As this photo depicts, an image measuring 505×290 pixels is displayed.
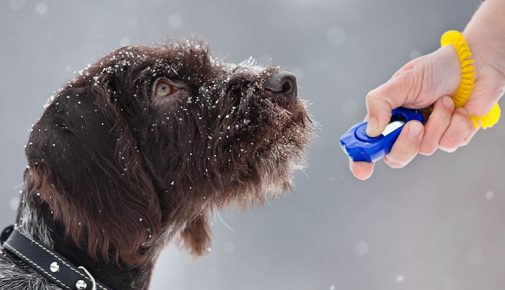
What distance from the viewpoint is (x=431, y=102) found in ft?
8.77

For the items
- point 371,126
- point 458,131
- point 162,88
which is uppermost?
point 162,88

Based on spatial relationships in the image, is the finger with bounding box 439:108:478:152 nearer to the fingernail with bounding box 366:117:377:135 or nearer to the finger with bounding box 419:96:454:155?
the finger with bounding box 419:96:454:155

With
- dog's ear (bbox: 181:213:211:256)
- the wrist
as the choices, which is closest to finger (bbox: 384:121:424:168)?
the wrist

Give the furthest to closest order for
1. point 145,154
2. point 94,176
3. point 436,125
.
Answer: point 145,154
point 94,176
point 436,125

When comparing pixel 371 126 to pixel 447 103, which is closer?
pixel 371 126

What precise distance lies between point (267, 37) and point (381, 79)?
7.88 feet

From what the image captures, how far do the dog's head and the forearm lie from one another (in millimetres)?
848

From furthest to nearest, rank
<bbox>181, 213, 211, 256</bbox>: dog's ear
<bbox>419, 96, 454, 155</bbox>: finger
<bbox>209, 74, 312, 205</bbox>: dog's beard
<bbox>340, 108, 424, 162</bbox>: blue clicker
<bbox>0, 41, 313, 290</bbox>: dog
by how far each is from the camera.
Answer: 1. <bbox>181, 213, 211, 256</bbox>: dog's ear
2. <bbox>209, 74, 312, 205</bbox>: dog's beard
3. <bbox>0, 41, 313, 290</bbox>: dog
4. <bbox>419, 96, 454, 155</bbox>: finger
5. <bbox>340, 108, 424, 162</bbox>: blue clicker

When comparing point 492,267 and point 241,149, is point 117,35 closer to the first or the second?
point 492,267

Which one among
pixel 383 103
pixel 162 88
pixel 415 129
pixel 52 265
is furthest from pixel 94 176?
pixel 415 129

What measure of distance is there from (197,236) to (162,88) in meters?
0.94

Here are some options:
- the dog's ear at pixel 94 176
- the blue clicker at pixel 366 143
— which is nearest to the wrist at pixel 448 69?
the blue clicker at pixel 366 143

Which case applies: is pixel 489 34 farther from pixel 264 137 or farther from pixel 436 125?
pixel 264 137

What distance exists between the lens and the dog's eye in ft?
9.99
